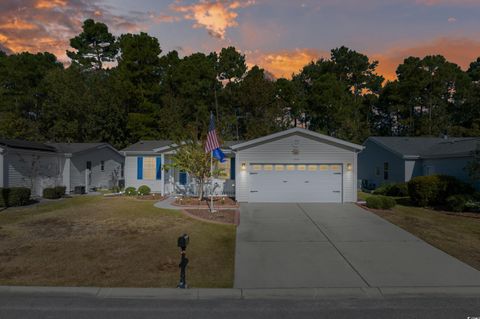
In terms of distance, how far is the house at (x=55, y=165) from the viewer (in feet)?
69.8

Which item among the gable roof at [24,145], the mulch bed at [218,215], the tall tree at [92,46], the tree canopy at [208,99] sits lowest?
the mulch bed at [218,215]

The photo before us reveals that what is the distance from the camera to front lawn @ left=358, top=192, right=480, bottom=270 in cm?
1086

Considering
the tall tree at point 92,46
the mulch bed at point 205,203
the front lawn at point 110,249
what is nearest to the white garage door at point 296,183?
the mulch bed at point 205,203

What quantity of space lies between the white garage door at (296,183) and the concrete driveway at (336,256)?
168 inches

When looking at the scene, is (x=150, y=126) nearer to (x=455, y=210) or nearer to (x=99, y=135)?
(x=99, y=135)

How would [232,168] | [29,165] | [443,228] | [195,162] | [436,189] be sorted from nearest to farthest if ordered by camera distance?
1. [443,228]
2. [195,162]
3. [436,189]
4. [29,165]
5. [232,168]

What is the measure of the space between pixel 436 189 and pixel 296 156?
8.22m

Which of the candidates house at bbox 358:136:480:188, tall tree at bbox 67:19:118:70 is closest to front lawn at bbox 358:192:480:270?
house at bbox 358:136:480:188

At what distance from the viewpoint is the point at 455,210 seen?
18.4 meters

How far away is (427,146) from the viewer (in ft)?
93.7

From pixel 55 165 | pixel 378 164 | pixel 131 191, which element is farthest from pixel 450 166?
pixel 55 165

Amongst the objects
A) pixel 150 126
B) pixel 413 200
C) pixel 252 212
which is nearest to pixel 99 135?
pixel 150 126

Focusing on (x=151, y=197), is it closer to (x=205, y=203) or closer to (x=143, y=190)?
(x=143, y=190)

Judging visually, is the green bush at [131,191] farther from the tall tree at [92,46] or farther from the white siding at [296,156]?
the tall tree at [92,46]
